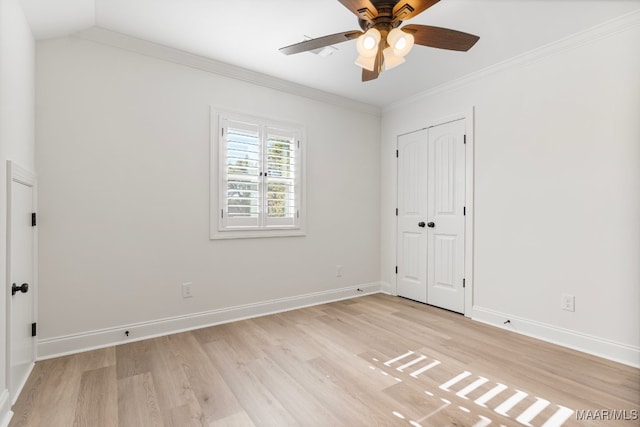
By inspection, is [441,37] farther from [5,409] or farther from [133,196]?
[5,409]

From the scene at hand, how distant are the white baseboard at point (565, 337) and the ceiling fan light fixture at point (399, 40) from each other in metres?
2.71

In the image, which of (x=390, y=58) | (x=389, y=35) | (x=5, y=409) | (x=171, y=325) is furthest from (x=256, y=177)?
(x=5, y=409)

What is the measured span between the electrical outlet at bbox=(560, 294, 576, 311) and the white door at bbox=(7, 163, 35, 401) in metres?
3.99

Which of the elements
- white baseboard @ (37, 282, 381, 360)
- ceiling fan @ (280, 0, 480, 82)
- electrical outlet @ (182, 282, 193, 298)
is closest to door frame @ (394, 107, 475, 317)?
white baseboard @ (37, 282, 381, 360)

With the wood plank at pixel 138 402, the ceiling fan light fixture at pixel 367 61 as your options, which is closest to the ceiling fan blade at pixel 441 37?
the ceiling fan light fixture at pixel 367 61

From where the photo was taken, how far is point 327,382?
2105 mm

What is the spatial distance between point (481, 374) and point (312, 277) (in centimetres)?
212

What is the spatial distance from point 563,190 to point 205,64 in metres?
3.55

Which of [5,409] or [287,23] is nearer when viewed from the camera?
[5,409]

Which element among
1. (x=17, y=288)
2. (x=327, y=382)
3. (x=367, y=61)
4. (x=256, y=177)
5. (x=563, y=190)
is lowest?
(x=327, y=382)

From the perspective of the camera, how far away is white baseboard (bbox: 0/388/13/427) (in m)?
1.63

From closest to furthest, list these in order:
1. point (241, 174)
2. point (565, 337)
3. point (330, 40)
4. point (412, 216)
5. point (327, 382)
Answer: point (330, 40)
point (327, 382)
point (565, 337)
point (241, 174)
point (412, 216)

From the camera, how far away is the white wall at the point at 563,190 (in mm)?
2393

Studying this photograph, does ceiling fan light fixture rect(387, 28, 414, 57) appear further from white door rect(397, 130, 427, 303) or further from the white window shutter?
white door rect(397, 130, 427, 303)
